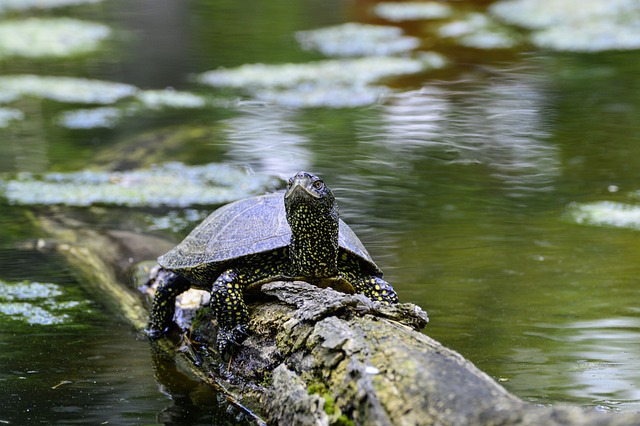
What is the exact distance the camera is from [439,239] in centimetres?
512

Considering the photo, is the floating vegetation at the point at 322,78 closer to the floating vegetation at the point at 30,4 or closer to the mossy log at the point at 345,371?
the floating vegetation at the point at 30,4

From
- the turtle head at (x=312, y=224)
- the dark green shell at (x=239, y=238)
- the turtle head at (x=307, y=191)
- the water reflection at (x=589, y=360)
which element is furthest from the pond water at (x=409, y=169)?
the turtle head at (x=307, y=191)

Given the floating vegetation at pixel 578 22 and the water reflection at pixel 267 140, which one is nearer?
the water reflection at pixel 267 140

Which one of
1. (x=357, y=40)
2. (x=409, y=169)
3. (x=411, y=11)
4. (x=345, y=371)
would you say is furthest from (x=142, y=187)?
(x=411, y=11)

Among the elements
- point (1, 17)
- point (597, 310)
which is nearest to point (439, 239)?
point (597, 310)

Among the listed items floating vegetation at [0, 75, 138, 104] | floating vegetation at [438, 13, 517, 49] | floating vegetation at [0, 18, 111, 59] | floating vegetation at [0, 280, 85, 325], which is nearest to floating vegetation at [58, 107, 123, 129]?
floating vegetation at [0, 75, 138, 104]

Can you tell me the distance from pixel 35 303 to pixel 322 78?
572cm

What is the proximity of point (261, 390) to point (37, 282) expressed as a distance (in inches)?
80.9

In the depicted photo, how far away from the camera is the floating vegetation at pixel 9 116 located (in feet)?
27.1

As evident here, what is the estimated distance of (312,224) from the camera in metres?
3.05

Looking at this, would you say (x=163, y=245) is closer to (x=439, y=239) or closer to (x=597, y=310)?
(x=439, y=239)

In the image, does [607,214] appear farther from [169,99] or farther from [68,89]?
[68,89]

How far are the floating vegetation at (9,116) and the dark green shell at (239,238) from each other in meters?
5.27

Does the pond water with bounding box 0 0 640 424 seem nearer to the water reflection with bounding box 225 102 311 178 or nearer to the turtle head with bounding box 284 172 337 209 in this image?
the water reflection with bounding box 225 102 311 178
